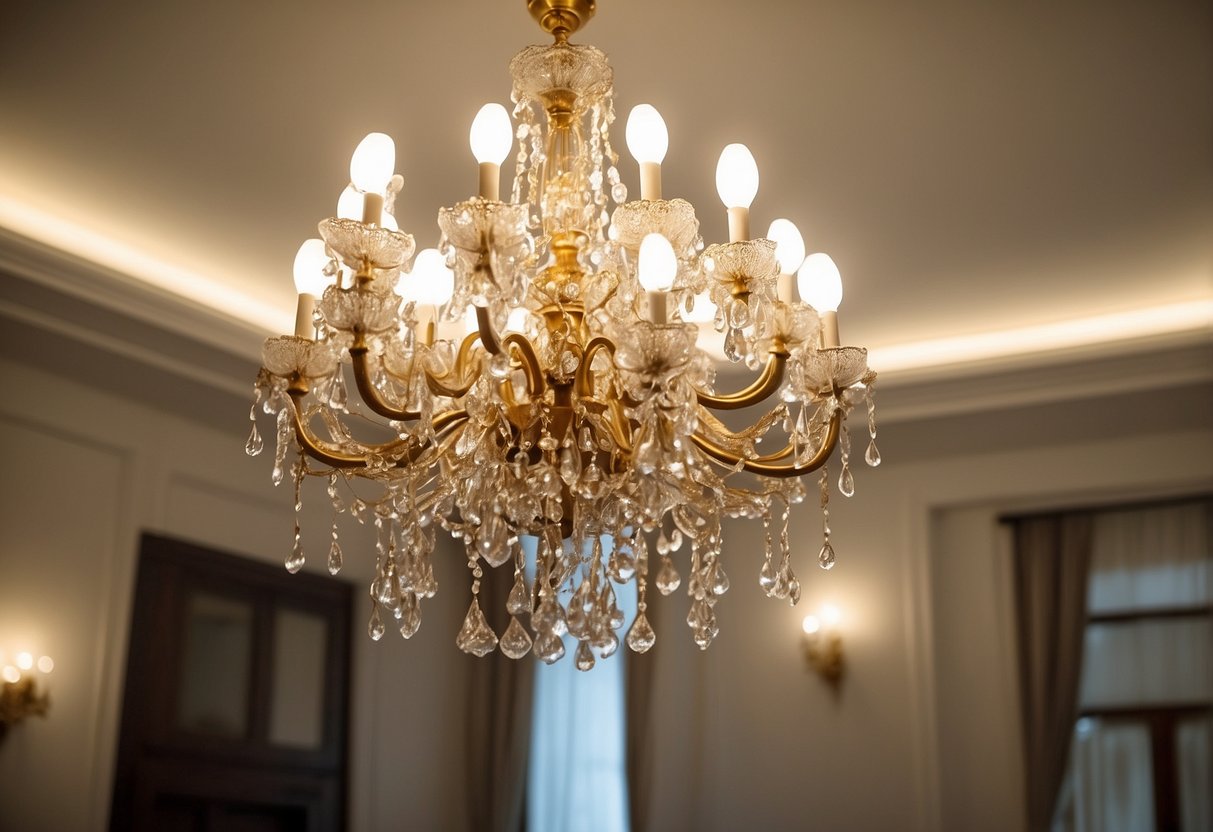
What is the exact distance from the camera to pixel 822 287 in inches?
98.2

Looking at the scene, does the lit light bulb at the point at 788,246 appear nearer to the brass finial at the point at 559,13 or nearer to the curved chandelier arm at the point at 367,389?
the brass finial at the point at 559,13

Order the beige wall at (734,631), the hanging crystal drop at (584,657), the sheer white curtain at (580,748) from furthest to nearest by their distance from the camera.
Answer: the sheer white curtain at (580,748)
the beige wall at (734,631)
the hanging crystal drop at (584,657)

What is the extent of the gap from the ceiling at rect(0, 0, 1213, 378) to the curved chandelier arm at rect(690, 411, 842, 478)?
1.30 meters

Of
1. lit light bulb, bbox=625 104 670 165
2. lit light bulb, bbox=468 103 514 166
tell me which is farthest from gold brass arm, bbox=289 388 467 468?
lit light bulb, bbox=625 104 670 165

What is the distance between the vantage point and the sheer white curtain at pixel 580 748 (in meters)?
6.07

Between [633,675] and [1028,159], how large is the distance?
10.2ft

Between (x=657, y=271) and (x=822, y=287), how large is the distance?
1.52 ft

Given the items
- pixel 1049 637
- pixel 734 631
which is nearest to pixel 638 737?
pixel 734 631

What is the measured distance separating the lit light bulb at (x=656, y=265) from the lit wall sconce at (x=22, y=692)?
3.26 metres

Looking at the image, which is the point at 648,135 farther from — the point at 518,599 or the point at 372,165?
the point at 518,599

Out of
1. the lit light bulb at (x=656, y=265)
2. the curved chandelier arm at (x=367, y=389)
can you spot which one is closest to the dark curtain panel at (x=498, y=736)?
the curved chandelier arm at (x=367, y=389)

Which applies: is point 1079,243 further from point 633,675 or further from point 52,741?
point 52,741

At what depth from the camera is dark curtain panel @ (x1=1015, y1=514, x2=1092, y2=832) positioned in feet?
17.6

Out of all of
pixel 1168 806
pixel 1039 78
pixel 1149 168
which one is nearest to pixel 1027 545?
pixel 1168 806
